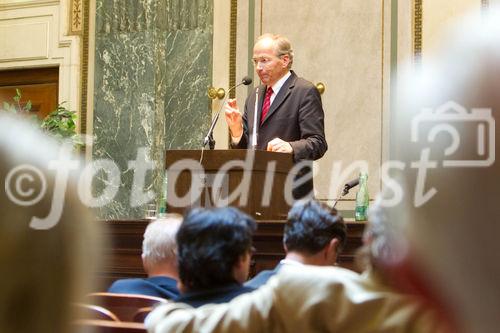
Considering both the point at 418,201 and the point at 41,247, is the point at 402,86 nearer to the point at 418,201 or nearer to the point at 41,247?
the point at 418,201

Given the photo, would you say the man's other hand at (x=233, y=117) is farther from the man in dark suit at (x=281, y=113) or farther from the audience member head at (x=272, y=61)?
the audience member head at (x=272, y=61)

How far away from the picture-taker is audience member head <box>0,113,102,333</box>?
40 centimetres

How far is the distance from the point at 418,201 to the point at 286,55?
16.4 feet

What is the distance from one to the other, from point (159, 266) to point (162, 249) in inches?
2.5

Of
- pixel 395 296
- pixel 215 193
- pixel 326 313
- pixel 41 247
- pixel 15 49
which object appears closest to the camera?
pixel 41 247

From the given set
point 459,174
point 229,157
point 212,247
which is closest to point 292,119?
point 229,157

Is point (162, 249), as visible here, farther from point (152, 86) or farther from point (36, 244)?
point (152, 86)

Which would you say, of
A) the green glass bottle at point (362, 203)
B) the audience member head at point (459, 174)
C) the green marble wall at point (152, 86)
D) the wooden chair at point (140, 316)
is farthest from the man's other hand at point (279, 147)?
the audience member head at point (459, 174)

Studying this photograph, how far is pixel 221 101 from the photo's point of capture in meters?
7.57

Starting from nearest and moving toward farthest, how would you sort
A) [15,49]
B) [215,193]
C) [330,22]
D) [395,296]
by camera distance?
1. [395,296]
2. [215,193]
3. [330,22]
4. [15,49]

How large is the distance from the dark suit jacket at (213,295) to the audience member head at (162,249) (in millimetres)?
1008

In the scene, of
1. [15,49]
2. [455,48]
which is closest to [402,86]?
[455,48]

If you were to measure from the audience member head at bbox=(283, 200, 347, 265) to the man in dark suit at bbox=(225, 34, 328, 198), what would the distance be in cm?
212

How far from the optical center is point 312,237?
2598 mm
